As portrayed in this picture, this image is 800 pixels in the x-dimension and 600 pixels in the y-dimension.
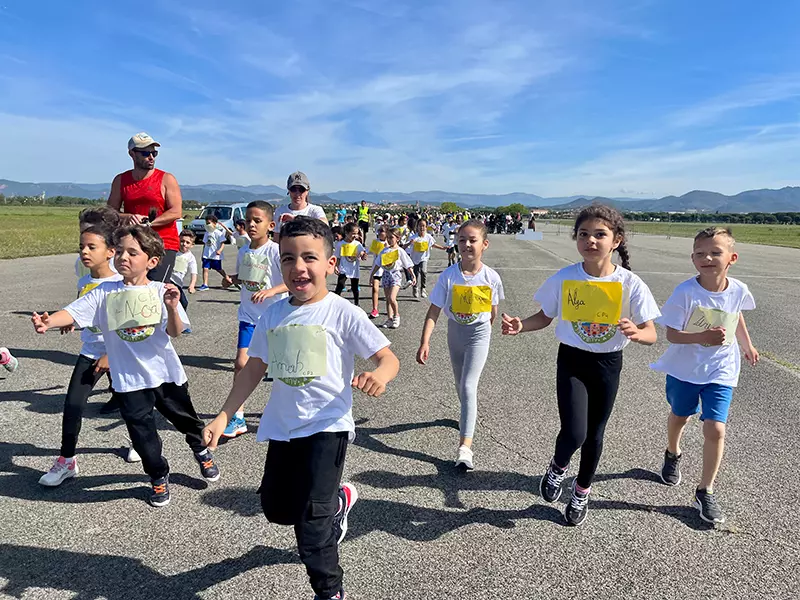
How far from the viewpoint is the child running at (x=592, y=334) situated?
9.62 feet

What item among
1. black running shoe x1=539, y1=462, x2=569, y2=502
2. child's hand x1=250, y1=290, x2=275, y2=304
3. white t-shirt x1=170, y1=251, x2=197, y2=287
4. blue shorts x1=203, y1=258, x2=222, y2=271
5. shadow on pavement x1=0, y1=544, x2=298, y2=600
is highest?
child's hand x1=250, y1=290, x2=275, y2=304

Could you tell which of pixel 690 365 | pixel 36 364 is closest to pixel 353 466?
pixel 690 365

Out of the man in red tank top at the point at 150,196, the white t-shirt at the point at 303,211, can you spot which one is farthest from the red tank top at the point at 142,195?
the white t-shirt at the point at 303,211

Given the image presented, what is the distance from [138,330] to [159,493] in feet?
3.38

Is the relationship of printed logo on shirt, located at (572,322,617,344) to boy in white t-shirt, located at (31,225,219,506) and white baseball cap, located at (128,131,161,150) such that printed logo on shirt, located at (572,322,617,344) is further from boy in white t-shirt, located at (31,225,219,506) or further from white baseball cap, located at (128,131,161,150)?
white baseball cap, located at (128,131,161,150)

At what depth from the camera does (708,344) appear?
3041mm

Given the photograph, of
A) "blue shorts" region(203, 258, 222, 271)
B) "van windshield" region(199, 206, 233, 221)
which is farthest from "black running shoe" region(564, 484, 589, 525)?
"van windshield" region(199, 206, 233, 221)

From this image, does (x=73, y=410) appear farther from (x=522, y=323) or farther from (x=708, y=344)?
(x=708, y=344)

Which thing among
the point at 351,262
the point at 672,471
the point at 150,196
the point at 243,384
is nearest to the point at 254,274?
the point at 150,196

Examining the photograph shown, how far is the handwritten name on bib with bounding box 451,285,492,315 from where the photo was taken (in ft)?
12.6

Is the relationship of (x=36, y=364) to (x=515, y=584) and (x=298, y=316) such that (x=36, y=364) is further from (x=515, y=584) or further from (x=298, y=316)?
(x=515, y=584)

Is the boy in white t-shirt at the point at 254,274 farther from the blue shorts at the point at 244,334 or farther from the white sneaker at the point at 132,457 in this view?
the white sneaker at the point at 132,457

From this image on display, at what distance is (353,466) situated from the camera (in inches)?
146

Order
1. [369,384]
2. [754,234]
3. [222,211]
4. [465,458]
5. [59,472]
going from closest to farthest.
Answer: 1. [369,384]
2. [59,472]
3. [465,458]
4. [222,211]
5. [754,234]
